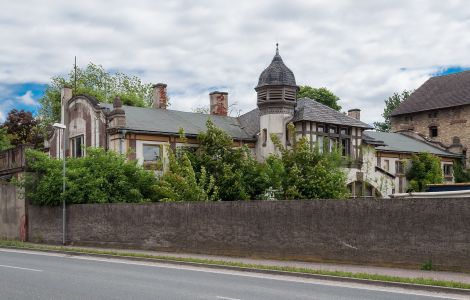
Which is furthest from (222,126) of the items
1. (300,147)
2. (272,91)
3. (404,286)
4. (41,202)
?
(404,286)

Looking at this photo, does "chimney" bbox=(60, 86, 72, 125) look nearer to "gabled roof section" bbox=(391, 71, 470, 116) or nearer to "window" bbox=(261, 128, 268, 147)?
"window" bbox=(261, 128, 268, 147)

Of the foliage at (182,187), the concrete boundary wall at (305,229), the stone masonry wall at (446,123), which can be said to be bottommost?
the concrete boundary wall at (305,229)

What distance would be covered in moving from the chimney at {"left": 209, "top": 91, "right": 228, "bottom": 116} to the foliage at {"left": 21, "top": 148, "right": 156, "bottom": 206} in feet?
52.1

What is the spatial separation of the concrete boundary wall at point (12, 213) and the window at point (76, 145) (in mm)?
6468

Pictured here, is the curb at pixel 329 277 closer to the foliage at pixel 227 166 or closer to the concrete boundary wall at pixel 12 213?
the foliage at pixel 227 166

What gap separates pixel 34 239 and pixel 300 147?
47.6 feet

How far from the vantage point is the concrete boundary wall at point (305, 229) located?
16266mm

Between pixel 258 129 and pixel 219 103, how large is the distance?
6596 millimetres

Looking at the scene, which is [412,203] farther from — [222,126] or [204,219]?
A: [222,126]

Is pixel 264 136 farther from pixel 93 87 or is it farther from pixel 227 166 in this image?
pixel 93 87

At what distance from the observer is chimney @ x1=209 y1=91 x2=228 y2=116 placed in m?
45.3

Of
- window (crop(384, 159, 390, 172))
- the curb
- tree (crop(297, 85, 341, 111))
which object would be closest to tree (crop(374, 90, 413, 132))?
tree (crop(297, 85, 341, 111))

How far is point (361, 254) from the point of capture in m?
17.8

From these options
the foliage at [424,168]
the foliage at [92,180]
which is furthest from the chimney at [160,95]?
the foliage at [424,168]
